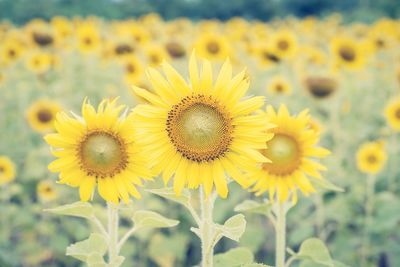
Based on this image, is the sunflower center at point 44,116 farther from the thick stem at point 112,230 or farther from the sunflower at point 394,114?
the thick stem at point 112,230

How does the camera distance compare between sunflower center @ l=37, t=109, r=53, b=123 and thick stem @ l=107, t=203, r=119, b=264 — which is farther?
sunflower center @ l=37, t=109, r=53, b=123

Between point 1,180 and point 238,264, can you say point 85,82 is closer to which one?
point 1,180

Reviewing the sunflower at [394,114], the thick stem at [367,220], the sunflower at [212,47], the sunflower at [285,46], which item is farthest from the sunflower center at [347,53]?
the thick stem at [367,220]

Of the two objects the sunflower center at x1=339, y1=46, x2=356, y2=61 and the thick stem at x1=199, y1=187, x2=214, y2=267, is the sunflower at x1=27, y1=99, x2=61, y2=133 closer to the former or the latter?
the sunflower center at x1=339, y1=46, x2=356, y2=61

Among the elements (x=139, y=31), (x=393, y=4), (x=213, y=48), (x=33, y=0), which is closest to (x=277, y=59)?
(x=213, y=48)

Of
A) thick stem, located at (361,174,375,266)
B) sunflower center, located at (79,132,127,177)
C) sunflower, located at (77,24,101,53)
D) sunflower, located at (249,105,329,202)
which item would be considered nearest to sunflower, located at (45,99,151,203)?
sunflower center, located at (79,132,127,177)

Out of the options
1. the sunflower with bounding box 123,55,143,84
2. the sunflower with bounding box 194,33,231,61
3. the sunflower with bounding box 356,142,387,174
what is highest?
the sunflower with bounding box 194,33,231,61
